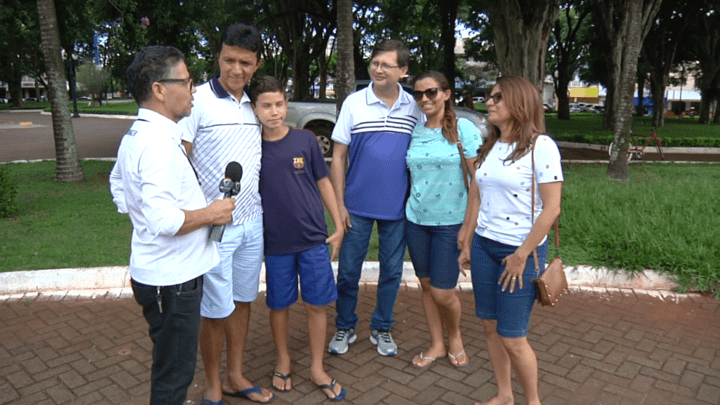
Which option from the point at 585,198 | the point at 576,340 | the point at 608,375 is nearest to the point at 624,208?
the point at 585,198

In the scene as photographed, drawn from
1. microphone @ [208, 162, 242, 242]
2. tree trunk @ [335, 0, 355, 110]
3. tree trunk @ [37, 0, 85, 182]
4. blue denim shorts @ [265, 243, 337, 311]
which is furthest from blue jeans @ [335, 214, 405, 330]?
tree trunk @ [37, 0, 85, 182]

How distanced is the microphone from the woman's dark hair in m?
1.47

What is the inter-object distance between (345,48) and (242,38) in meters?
5.97

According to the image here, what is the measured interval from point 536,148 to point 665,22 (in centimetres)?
2643

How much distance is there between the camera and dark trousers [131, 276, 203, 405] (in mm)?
2559

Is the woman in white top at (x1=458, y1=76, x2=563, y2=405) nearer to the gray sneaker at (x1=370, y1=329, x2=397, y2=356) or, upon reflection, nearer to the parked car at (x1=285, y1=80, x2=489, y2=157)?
the gray sneaker at (x1=370, y1=329, x2=397, y2=356)

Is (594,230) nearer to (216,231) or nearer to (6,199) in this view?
(216,231)

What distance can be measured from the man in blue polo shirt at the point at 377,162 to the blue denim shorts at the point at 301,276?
460mm

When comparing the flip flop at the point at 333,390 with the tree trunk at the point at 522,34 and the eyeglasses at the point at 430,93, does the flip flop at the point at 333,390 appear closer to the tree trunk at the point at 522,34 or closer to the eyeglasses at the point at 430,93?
the eyeglasses at the point at 430,93

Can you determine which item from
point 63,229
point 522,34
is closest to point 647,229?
point 63,229

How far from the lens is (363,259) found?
399 cm

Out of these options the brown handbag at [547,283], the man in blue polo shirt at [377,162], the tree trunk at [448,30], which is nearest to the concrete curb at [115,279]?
the man in blue polo shirt at [377,162]

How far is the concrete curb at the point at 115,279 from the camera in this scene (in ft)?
17.0

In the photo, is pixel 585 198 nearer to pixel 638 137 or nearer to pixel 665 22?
pixel 638 137
